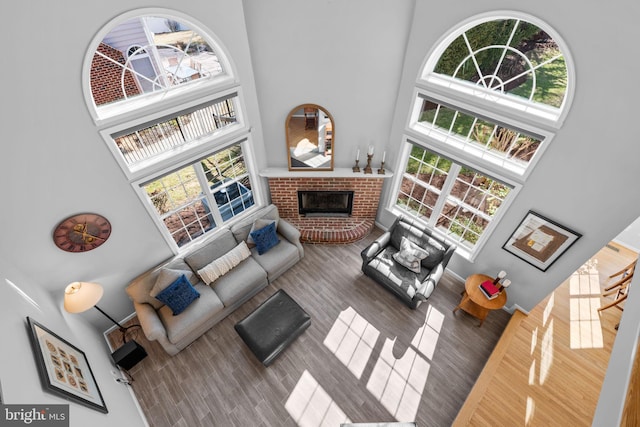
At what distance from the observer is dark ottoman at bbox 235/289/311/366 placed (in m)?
4.20

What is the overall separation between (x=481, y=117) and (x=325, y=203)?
3217mm

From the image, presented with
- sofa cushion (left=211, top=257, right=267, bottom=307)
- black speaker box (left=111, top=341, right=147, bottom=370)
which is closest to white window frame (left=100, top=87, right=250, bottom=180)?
sofa cushion (left=211, top=257, right=267, bottom=307)

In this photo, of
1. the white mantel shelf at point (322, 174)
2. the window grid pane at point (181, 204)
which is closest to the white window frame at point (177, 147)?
the window grid pane at point (181, 204)

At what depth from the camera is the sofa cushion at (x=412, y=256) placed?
16.7 ft

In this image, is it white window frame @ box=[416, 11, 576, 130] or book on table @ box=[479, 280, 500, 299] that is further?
book on table @ box=[479, 280, 500, 299]

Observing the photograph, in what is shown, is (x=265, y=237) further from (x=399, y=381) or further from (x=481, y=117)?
(x=481, y=117)

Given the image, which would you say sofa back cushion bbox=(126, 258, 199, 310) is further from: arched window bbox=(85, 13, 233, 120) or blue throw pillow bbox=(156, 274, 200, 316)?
arched window bbox=(85, 13, 233, 120)

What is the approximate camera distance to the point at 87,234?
3.78 meters

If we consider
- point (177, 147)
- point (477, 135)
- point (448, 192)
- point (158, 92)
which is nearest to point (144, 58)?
point (158, 92)

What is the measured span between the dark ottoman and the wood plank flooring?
2.42 m

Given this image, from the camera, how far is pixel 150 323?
4211 mm

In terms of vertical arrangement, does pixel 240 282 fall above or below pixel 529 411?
above

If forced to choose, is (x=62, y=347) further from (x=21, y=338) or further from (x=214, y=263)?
(x=214, y=263)

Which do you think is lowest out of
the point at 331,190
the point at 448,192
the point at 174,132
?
the point at 331,190
